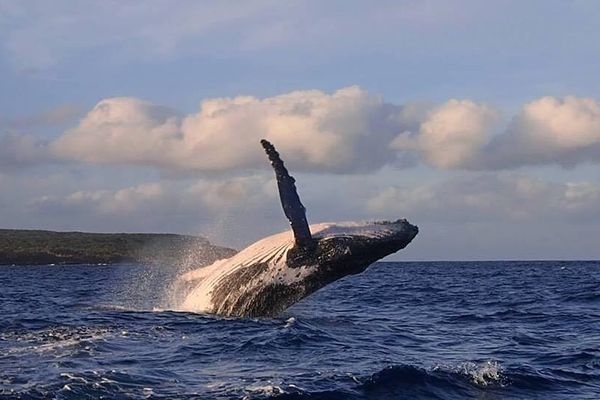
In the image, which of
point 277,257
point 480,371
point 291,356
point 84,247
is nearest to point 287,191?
point 277,257

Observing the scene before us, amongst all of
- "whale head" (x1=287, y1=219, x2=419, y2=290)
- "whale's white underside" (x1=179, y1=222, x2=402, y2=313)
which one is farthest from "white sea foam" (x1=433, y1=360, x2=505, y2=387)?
"whale's white underside" (x1=179, y1=222, x2=402, y2=313)

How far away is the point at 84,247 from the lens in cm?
13000

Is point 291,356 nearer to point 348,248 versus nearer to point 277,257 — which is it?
point 348,248

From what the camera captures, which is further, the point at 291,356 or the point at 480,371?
the point at 291,356

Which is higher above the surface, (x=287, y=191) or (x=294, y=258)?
(x=287, y=191)

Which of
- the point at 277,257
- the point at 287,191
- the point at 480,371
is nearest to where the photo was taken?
the point at 480,371

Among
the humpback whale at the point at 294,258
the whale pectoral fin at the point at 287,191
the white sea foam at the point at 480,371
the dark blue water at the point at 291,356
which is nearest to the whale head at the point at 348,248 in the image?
the humpback whale at the point at 294,258

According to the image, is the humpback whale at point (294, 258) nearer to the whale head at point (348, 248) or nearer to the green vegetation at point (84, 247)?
the whale head at point (348, 248)

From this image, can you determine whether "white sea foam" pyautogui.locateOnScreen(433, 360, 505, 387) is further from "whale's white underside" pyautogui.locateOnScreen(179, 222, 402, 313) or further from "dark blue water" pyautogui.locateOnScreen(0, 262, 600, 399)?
"whale's white underside" pyautogui.locateOnScreen(179, 222, 402, 313)

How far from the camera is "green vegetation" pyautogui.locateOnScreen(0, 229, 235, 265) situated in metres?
121

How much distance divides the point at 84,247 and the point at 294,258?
120099mm

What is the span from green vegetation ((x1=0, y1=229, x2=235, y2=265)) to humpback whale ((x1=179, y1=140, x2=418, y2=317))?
89.5 metres

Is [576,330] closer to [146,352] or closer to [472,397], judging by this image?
[472,397]

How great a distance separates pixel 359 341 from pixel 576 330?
557 centimetres
